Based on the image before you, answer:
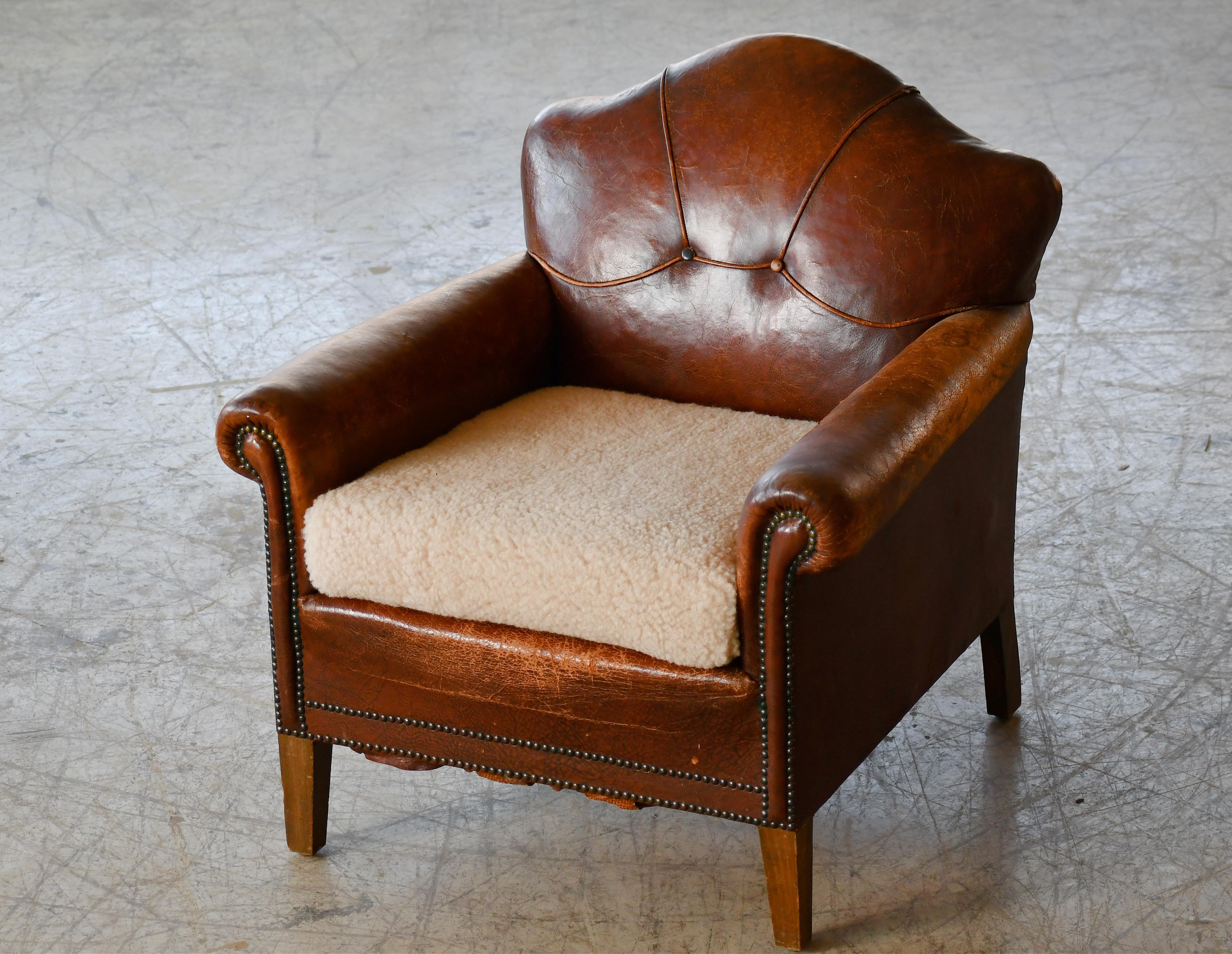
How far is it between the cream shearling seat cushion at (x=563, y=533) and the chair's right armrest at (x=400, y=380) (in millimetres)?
36

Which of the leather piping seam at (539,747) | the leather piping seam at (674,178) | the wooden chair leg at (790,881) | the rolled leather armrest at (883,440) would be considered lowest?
the wooden chair leg at (790,881)

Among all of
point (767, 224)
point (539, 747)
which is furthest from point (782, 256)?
point (539, 747)

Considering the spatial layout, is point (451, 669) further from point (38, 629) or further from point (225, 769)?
point (38, 629)

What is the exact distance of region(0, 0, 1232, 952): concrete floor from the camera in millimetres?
1857

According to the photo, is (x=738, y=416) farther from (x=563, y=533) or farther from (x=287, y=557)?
(x=287, y=557)

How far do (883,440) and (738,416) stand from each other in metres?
0.49

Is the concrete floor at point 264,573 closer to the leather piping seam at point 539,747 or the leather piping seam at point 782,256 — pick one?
the leather piping seam at point 539,747

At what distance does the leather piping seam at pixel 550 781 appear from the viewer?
170 centimetres

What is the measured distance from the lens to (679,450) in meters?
1.96

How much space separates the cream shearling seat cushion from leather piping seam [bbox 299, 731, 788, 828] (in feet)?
0.64

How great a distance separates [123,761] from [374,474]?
650 mm

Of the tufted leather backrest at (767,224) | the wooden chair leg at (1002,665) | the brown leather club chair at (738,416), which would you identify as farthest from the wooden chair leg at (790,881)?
the tufted leather backrest at (767,224)

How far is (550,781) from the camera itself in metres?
1.78

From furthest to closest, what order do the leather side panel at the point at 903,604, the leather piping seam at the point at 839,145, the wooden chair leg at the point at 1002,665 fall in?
the wooden chair leg at the point at 1002,665, the leather piping seam at the point at 839,145, the leather side panel at the point at 903,604
